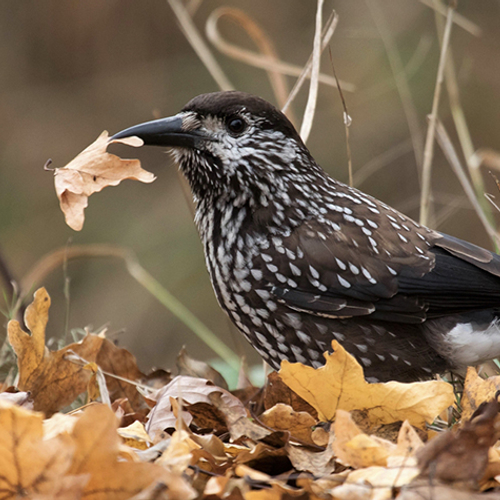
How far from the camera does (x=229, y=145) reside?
3.24 metres

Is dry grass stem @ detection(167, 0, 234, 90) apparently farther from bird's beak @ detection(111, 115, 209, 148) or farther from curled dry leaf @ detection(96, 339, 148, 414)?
curled dry leaf @ detection(96, 339, 148, 414)

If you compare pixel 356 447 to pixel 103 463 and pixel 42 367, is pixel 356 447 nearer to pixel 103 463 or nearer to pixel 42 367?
pixel 103 463

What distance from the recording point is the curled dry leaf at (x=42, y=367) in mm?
2406

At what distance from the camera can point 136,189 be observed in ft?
25.9

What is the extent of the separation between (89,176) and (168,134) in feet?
2.14

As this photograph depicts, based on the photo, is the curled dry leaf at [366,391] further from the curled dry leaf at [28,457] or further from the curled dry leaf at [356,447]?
the curled dry leaf at [28,457]

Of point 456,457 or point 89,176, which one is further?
Result: point 89,176

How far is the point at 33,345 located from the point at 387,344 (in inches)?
55.4

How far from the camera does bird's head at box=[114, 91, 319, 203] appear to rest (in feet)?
10.5

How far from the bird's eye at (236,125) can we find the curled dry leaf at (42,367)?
3.85 feet

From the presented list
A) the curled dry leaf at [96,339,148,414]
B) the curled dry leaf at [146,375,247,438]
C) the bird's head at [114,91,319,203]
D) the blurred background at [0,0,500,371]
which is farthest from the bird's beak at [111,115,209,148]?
the blurred background at [0,0,500,371]

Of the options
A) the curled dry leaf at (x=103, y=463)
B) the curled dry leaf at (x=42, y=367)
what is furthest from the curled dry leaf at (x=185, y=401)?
the curled dry leaf at (x=103, y=463)

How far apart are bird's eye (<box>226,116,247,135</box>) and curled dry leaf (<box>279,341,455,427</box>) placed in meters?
1.43

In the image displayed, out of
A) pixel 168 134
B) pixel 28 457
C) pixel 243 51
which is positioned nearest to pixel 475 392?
pixel 28 457
